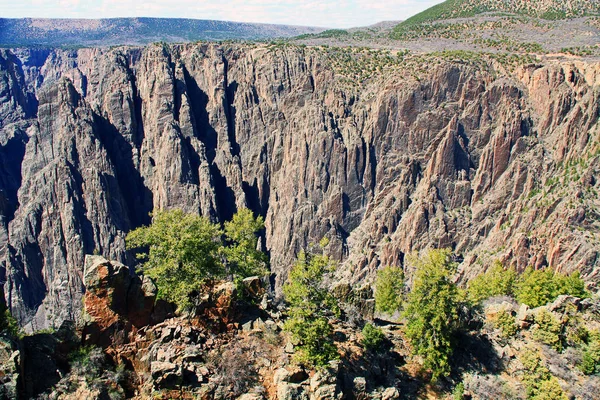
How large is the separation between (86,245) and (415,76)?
7857cm

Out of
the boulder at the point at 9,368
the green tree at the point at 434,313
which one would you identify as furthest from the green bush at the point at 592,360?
the boulder at the point at 9,368

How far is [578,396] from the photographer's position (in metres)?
32.4

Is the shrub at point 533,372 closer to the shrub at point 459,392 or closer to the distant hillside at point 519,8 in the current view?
the shrub at point 459,392

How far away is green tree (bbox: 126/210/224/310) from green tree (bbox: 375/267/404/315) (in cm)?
1872

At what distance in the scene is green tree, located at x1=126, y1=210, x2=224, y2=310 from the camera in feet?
104

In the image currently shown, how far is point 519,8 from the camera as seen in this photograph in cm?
13462

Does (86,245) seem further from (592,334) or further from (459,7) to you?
(459,7)

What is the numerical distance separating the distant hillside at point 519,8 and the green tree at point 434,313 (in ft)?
390

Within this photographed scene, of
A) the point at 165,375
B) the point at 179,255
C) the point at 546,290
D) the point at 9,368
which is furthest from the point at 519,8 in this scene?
the point at 9,368

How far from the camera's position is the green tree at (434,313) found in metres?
32.3

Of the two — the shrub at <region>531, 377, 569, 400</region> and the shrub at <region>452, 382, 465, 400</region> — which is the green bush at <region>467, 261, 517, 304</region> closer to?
the shrub at <region>452, 382, 465, 400</region>

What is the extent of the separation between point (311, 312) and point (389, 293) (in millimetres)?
18788

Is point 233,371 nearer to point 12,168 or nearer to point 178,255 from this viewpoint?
point 178,255

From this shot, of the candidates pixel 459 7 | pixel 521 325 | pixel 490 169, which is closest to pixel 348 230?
pixel 490 169
